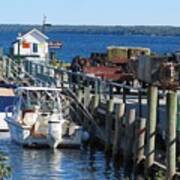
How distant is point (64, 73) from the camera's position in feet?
169

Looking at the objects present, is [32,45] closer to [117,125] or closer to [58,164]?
[117,125]

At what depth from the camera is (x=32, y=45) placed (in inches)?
2657

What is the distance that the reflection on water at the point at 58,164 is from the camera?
33.5 metres

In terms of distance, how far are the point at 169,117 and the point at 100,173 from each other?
505 centimetres

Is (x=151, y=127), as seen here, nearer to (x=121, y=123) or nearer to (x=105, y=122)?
(x=121, y=123)

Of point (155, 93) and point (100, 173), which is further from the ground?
point (155, 93)

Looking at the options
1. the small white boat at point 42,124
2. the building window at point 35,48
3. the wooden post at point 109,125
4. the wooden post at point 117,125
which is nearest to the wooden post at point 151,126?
the wooden post at point 117,125

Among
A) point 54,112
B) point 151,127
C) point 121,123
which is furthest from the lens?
point 54,112

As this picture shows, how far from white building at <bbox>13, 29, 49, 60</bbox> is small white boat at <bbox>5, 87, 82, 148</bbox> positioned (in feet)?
82.4

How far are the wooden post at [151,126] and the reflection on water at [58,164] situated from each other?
213cm

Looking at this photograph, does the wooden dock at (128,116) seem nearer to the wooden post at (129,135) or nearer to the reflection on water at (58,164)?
the wooden post at (129,135)

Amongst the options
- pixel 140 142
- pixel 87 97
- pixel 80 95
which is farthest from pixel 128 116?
pixel 80 95

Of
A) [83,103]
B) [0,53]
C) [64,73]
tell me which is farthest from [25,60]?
[83,103]

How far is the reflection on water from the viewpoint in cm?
3347
